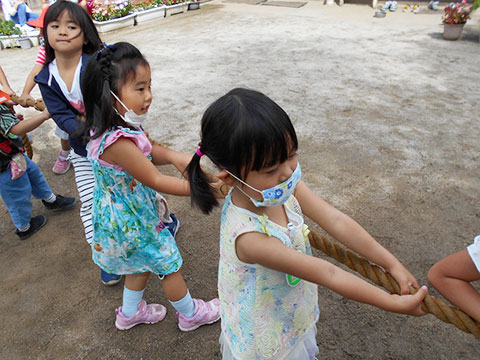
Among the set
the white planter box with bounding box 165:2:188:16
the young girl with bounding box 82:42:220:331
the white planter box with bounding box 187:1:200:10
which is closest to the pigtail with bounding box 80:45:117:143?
the young girl with bounding box 82:42:220:331

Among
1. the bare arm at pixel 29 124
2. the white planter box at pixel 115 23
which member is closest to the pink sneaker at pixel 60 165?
the bare arm at pixel 29 124

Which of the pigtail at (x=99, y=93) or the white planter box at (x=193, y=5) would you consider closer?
the pigtail at (x=99, y=93)

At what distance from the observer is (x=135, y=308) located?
2225 millimetres

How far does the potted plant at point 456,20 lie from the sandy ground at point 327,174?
0.41 metres

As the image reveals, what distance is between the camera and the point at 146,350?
7.16ft

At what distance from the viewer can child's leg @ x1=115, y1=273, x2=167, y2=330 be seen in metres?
2.14

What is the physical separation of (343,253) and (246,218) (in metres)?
0.51

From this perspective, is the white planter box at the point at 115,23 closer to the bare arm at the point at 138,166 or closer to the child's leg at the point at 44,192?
the child's leg at the point at 44,192

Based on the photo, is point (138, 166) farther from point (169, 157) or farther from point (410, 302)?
point (410, 302)

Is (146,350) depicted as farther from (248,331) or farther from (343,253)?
(343,253)

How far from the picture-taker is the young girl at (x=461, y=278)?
121 cm

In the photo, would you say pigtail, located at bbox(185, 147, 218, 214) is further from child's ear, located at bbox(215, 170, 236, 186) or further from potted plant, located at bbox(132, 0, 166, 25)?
potted plant, located at bbox(132, 0, 166, 25)

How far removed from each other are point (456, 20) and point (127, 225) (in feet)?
27.1

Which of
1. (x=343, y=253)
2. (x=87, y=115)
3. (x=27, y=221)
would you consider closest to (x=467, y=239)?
(x=343, y=253)
